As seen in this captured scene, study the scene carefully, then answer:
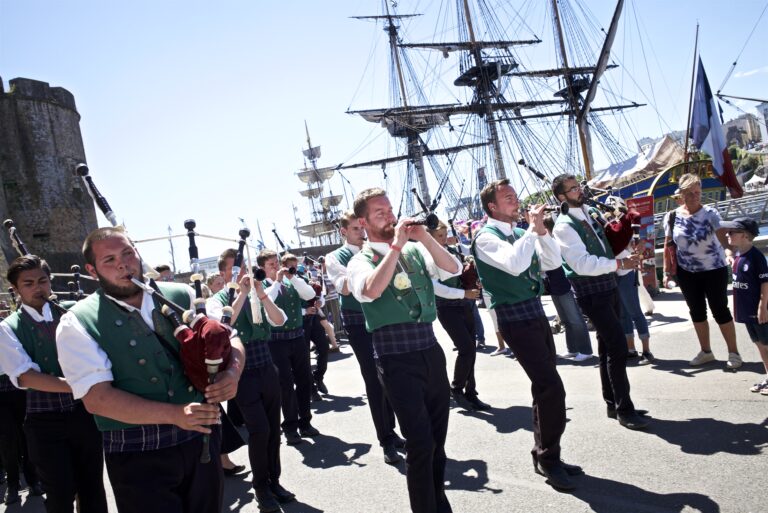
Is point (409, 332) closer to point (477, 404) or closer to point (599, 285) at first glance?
point (599, 285)

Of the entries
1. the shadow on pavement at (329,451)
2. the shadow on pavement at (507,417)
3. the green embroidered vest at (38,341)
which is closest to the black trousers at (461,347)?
the shadow on pavement at (507,417)

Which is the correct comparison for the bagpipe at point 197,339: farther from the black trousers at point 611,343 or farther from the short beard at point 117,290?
the black trousers at point 611,343

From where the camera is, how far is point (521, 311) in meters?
4.04

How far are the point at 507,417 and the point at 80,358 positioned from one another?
4356 millimetres

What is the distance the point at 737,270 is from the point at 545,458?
9.13 ft

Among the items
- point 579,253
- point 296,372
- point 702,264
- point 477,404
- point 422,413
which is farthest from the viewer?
point 296,372

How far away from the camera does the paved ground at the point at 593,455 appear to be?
3.56 metres

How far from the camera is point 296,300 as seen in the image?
21.5 ft

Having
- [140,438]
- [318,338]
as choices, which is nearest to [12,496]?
[318,338]

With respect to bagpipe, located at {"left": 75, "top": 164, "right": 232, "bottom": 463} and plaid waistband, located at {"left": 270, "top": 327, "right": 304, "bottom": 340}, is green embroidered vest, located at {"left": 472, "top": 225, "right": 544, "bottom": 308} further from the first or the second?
plaid waistband, located at {"left": 270, "top": 327, "right": 304, "bottom": 340}

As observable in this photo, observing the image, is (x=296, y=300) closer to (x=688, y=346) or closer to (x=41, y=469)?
(x=41, y=469)

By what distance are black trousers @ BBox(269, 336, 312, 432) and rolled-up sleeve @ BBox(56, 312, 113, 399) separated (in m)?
3.68

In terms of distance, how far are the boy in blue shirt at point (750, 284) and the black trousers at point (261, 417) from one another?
418cm

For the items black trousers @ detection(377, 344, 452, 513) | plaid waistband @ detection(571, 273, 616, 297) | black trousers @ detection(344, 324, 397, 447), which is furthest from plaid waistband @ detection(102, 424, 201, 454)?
plaid waistband @ detection(571, 273, 616, 297)
